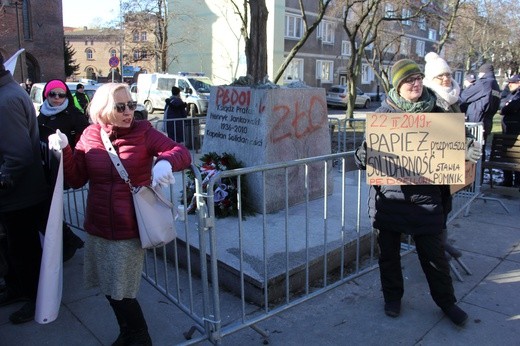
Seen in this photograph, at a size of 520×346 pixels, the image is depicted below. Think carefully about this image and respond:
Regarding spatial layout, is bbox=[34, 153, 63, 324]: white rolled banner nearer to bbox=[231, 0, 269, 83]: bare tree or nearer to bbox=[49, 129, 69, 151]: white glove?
bbox=[49, 129, 69, 151]: white glove

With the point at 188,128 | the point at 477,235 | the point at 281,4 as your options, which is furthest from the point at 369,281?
the point at 281,4

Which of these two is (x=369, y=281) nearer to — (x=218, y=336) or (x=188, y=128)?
(x=218, y=336)

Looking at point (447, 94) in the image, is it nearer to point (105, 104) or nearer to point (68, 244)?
point (105, 104)

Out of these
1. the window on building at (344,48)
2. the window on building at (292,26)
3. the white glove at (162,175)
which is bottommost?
the white glove at (162,175)

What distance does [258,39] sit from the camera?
21.9 ft

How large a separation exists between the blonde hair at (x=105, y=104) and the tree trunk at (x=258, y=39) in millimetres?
3939

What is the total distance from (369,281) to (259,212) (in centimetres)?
154

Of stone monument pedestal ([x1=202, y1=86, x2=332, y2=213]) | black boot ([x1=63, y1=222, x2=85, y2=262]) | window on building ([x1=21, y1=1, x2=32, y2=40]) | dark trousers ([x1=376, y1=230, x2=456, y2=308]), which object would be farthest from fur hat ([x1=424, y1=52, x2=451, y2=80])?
window on building ([x1=21, y1=1, x2=32, y2=40])

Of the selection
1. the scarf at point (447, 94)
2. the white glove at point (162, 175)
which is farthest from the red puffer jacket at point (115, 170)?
the scarf at point (447, 94)

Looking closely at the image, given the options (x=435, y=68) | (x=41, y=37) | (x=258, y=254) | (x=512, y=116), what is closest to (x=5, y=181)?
(x=258, y=254)

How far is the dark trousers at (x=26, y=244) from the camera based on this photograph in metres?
3.35

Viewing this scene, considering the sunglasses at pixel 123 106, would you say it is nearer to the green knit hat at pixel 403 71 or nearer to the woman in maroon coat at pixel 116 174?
the woman in maroon coat at pixel 116 174

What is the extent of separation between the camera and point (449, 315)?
3287 mm

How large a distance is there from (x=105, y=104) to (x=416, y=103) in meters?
2.07
